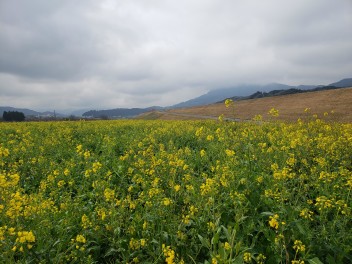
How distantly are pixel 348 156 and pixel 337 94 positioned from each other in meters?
41.4

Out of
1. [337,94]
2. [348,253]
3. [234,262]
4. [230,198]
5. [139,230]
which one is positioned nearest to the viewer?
[234,262]

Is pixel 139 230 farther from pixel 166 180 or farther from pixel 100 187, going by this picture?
pixel 166 180

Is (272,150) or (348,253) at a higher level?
(272,150)

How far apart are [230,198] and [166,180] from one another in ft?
4.96

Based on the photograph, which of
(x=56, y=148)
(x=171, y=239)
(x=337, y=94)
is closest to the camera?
(x=171, y=239)

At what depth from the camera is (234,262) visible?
8.02 ft

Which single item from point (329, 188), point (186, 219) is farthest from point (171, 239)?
point (329, 188)

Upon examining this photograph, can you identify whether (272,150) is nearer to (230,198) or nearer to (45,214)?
(230,198)

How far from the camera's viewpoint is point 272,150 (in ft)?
20.2

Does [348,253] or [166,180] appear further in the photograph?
[166,180]

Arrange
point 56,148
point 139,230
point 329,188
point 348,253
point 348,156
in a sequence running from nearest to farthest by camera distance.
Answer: point 348,253 < point 139,230 < point 329,188 < point 348,156 < point 56,148

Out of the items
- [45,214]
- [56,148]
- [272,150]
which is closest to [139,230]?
[45,214]

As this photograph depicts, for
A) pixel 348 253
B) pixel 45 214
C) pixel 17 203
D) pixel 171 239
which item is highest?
pixel 17 203

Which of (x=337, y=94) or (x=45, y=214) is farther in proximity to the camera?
(x=337, y=94)
